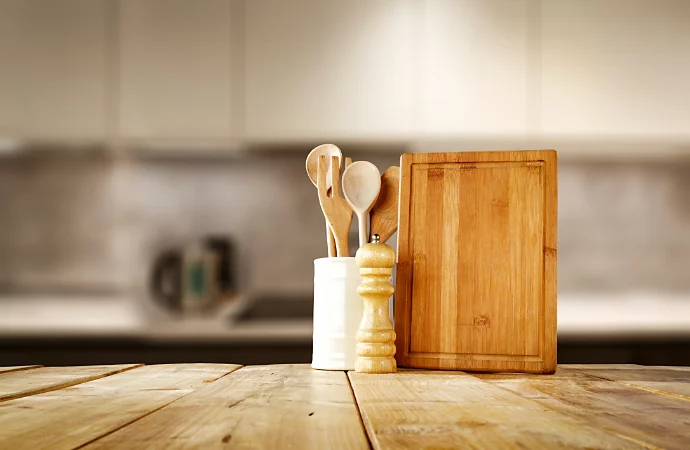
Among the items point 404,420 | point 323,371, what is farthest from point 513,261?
point 404,420

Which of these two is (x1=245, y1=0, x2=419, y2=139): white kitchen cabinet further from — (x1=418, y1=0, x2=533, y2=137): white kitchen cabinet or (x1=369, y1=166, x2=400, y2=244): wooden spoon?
(x1=369, y1=166, x2=400, y2=244): wooden spoon

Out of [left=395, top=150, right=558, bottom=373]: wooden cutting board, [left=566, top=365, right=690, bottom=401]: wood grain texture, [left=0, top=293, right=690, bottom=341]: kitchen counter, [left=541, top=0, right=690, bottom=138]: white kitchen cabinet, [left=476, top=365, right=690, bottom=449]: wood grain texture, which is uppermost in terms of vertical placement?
[left=541, top=0, right=690, bottom=138]: white kitchen cabinet

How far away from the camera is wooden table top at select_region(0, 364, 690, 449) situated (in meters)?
0.45

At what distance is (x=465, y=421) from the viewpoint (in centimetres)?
51

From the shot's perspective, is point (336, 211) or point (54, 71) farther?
point (54, 71)

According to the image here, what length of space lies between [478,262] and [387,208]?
17 cm

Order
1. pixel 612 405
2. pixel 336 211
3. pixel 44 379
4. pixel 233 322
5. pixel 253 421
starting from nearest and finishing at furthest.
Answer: pixel 253 421 → pixel 612 405 → pixel 44 379 → pixel 336 211 → pixel 233 322

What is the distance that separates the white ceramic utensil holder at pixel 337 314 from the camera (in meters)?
0.96

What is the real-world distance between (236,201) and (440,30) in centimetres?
79

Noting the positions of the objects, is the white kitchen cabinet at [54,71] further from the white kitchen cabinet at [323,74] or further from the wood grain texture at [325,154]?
the wood grain texture at [325,154]

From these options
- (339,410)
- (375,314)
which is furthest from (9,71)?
(339,410)

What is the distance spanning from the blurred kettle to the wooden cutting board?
111 centimetres

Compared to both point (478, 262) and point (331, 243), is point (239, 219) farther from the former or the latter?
point (478, 262)

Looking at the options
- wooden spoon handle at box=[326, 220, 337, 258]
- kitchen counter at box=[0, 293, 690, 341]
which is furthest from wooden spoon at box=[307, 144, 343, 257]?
kitchen counter at box=[0, 293, 690, 341]
